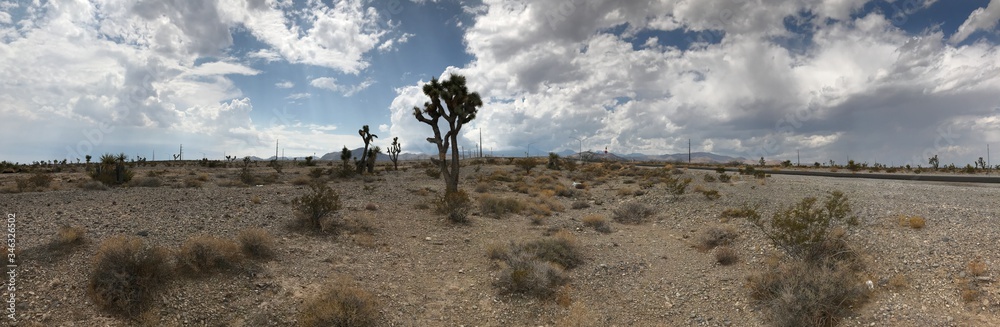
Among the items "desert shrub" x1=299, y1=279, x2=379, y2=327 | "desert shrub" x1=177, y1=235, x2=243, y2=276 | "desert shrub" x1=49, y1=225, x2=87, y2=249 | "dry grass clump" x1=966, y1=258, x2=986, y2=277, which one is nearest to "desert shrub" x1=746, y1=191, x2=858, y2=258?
"dry grass clump" x1=966, y1=258, x2=986, y2=277

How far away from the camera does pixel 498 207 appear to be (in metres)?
18.0

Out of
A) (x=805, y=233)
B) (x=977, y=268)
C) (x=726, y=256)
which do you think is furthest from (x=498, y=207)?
(x=977, y=268)

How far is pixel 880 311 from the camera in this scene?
7.57 metres

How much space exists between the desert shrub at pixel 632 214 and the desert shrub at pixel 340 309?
11633 millimetres

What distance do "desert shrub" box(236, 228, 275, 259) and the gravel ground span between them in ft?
1.35

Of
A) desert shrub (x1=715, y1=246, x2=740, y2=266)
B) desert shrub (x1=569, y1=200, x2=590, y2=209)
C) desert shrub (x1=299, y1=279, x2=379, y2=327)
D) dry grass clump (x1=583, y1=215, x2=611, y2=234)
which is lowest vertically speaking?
desert shrub (x1=299, y1=279, x2=379, y2=327)

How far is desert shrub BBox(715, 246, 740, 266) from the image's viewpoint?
10.9m

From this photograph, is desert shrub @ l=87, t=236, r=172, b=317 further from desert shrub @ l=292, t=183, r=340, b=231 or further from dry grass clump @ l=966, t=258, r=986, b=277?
dry grass clump @ l=966, t=258, r=986, b=277

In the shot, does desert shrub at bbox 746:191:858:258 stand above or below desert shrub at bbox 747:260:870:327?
above

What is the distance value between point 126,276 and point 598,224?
13227 mm

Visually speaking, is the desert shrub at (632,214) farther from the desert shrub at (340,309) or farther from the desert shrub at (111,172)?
the desert shrub at (111,172)

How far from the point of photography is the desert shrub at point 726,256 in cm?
1087

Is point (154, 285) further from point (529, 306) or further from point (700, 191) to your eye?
point (700, 191)

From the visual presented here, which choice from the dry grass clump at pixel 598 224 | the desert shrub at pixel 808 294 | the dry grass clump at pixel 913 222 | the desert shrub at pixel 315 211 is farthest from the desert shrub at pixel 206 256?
the dry grass clump at pixel 913 222
